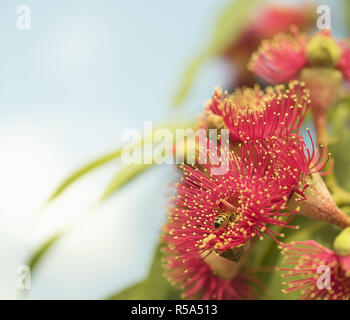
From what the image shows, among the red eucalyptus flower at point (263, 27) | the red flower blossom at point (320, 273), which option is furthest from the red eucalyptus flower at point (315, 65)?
the red eucalyptus flower at point (263, 27)

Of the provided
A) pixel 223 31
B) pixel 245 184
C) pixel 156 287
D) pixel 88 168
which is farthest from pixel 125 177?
pixel 223 31

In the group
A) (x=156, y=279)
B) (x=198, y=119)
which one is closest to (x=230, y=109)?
(x=198, y=119)

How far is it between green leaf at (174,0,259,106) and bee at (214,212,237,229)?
811mm

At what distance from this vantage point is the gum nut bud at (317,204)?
2.73 ft

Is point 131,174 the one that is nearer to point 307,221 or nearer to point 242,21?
point 307,221

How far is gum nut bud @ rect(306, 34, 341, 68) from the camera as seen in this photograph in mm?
1060

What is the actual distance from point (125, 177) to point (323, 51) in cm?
53

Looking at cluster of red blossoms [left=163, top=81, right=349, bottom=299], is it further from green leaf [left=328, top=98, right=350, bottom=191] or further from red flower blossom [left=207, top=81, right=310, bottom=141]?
green leaf [left=328, top=98, right=350, bottom=191]

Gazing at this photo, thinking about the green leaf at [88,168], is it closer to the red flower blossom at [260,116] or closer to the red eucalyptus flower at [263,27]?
the red flower blossom at [260,116]

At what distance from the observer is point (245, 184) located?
0.80 metres

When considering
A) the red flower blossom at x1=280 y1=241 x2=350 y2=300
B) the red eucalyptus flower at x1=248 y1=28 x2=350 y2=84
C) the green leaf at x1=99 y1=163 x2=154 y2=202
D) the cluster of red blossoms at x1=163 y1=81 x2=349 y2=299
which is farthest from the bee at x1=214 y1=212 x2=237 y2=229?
the red eucalyptus flower at x1=248 y1=28 x2=350 y2=84

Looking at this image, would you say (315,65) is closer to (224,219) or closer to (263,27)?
(224,219)
